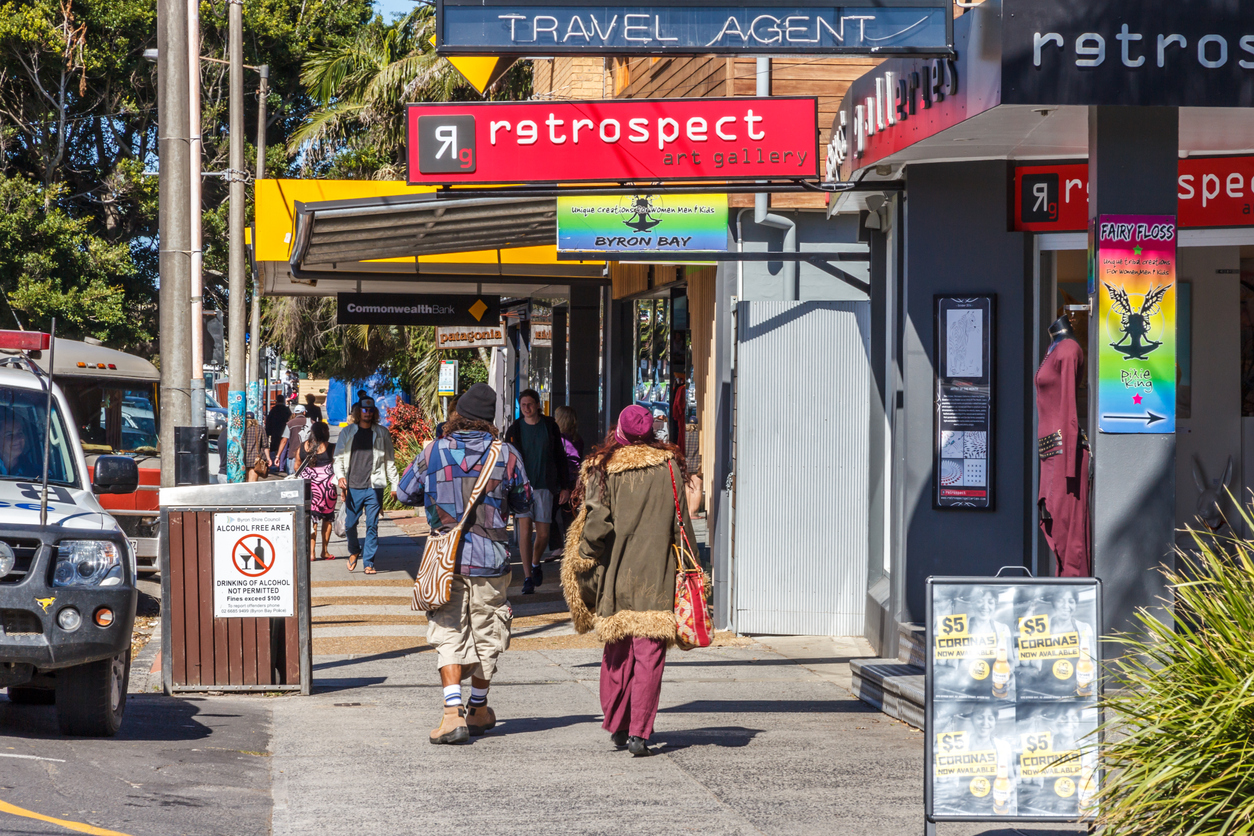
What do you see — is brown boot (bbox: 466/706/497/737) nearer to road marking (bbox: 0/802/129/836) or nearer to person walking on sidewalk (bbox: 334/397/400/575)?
road marking (bbox: 0/802/129/836)

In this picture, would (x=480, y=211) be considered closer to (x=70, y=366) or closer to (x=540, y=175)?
(x=540, y=175)

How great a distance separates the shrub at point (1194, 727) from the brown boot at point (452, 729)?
134 inches

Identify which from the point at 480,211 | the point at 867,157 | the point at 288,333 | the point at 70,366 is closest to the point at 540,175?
the point at 867,157

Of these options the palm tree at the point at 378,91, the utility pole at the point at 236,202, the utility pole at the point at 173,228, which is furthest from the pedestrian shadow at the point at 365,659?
the palm tree at the point at 378,91

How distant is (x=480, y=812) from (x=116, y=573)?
222 centimetres

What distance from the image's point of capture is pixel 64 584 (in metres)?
6.48

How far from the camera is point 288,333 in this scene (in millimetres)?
28266

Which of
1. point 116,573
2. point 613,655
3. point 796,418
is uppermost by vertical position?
point 796,418

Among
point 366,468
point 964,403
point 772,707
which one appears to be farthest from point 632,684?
point 366,468

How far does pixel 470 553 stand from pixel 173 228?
381 cm

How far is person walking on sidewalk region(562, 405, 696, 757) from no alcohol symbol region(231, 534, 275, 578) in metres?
2.16

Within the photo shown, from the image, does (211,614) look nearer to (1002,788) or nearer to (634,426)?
(634,426)

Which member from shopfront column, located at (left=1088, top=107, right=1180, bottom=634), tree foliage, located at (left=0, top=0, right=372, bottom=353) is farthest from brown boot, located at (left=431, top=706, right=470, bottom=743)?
tree foliage, located at (left=0, top=0, right=372, bottom=353)

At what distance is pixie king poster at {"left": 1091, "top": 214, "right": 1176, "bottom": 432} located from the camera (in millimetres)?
5680
